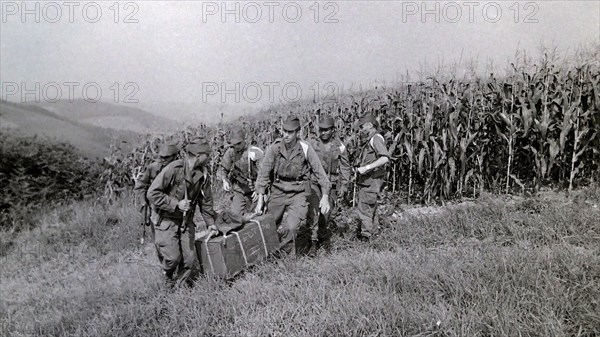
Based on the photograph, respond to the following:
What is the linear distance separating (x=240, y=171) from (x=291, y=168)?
5.91 feet

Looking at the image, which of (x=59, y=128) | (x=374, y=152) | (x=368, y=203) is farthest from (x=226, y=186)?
(x=59, y=128)

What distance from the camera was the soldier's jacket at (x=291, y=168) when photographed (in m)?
6.09

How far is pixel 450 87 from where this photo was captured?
9.09 metres

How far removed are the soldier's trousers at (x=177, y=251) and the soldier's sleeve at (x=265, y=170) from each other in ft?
3.98

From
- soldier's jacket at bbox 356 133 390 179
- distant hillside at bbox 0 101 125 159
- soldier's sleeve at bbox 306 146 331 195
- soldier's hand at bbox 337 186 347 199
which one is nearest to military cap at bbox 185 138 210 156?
soldier's sleeve at bbox 306 146 331 195

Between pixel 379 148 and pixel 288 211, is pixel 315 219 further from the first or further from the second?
pixel 379 148

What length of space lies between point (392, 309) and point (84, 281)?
5.91m

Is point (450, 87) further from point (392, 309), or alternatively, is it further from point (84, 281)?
point (84, 281)

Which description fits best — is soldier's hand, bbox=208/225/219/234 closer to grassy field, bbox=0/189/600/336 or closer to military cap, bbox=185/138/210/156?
grassy field, bbox=0/189/600/336

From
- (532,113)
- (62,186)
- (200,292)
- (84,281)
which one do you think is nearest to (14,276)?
(84,281)

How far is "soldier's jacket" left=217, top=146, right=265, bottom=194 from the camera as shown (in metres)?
7.56

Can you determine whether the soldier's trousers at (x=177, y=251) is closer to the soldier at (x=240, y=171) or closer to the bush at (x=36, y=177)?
the soldier at (x=240, y=171)

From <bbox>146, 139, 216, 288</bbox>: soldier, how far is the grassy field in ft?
1.44

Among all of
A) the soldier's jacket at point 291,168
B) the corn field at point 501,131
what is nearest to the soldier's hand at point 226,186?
the soldier's jacket at point 291,168
